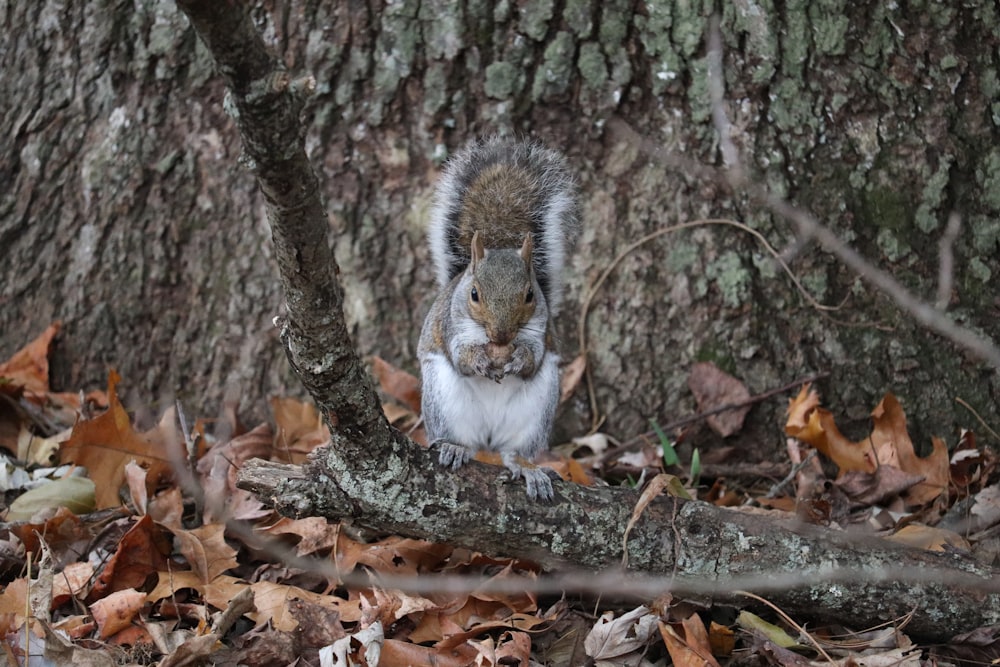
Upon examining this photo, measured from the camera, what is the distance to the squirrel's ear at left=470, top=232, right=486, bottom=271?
2.14 m

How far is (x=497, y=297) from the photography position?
2.11 meters

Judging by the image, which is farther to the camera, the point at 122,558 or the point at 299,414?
the point at 299,414

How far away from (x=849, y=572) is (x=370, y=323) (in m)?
1.32

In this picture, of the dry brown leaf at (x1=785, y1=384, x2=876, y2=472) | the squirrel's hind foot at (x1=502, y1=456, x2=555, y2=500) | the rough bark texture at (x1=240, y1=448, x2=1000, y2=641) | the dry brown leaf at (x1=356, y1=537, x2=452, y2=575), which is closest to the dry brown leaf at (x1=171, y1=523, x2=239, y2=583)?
the dry brown leaf at (x1=356, y1=537, x2=452, y2=575)

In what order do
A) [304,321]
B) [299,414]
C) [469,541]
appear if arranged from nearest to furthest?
[304,321]
[469,541]
[299,414]

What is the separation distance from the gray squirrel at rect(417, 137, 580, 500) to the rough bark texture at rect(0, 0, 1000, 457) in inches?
9.1

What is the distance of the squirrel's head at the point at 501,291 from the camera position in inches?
82.8

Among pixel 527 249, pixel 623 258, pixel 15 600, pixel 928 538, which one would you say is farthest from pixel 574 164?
pixel 15 600

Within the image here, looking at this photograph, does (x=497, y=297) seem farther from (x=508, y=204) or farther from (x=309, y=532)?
(x=309, y=532)

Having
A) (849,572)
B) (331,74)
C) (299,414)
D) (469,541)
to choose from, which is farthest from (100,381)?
(849,572)

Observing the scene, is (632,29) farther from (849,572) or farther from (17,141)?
(17,141)

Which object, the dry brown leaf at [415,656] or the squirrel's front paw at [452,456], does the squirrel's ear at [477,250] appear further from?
the dry brown leaf at [415,656]

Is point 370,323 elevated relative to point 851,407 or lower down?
elevated

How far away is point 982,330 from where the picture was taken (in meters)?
2.41
